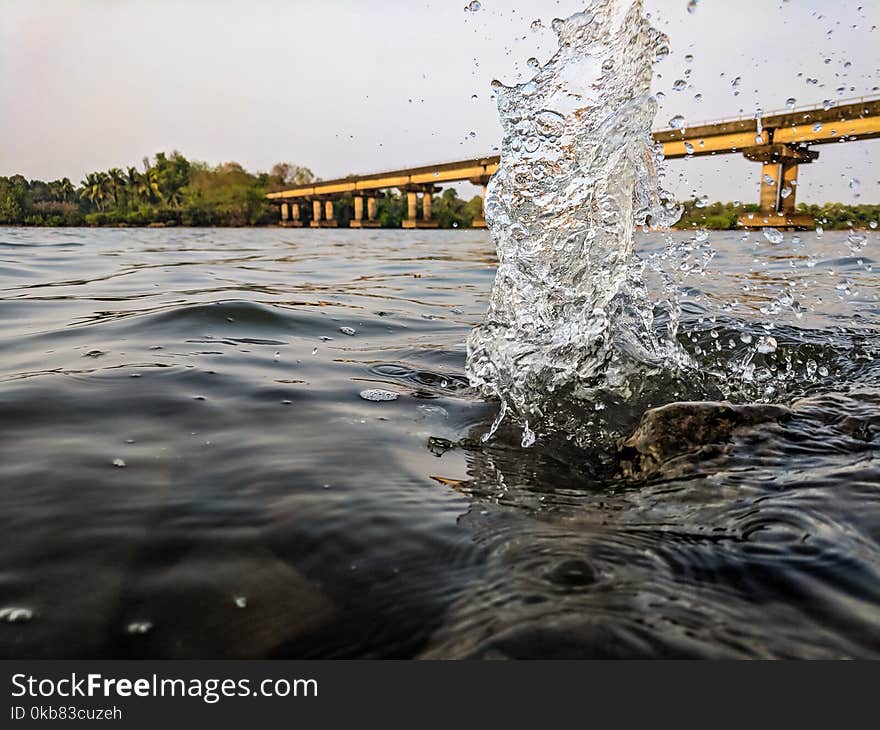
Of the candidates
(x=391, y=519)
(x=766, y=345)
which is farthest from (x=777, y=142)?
(x=391, y=519)

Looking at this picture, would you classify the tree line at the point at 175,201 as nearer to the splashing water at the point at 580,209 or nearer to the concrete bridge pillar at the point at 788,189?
the concrete bridge pillar at the point at 788,189

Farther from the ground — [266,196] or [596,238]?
[266,196]

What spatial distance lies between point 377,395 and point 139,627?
6.82 ft

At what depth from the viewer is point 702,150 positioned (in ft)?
98.1

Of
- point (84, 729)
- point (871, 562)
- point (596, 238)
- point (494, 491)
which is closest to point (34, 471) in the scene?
point (84, 729)

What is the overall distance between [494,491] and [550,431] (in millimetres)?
778

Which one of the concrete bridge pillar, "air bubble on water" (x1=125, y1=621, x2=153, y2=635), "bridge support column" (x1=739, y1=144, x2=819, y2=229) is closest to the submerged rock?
"air bubble on water" (x1=125, y1=621, x2=153, y2=635)

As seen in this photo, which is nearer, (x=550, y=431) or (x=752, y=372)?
(x=550, y=431)

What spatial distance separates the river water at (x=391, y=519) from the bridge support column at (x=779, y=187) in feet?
73.9

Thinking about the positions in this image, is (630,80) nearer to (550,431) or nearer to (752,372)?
(752,372)

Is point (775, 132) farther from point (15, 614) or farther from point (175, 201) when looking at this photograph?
point (175, 201)

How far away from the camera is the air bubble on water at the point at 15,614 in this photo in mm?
1418

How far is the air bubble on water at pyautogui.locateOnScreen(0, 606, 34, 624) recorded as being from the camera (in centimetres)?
142

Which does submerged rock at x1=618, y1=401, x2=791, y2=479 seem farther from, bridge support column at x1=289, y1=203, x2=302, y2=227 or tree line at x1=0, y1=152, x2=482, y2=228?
bridge support column at x1=289, y1=203, x2=302, y2=227
